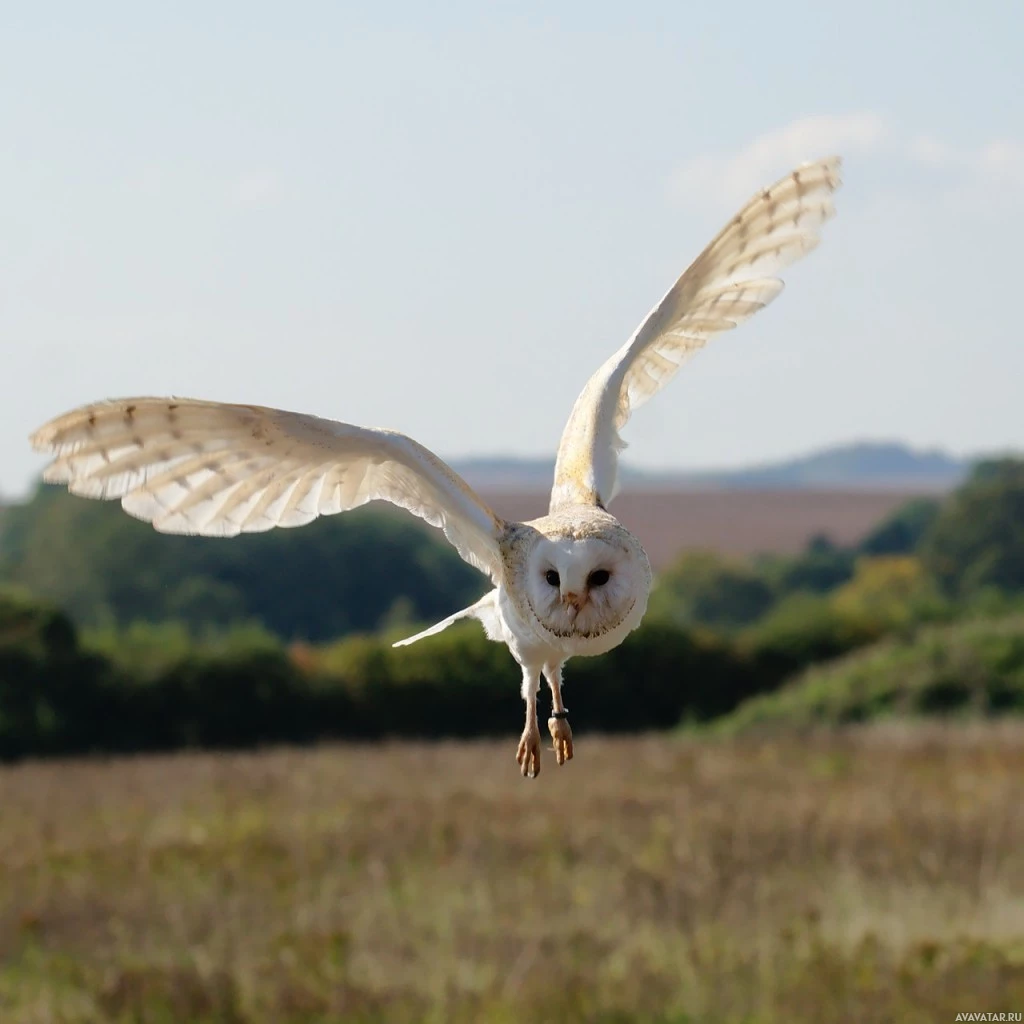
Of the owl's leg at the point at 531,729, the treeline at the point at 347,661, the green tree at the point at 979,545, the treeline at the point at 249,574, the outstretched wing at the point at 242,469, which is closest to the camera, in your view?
the outstretched wing at the point at 242,469

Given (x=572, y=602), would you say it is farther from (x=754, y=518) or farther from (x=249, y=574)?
(x=754, y=518)

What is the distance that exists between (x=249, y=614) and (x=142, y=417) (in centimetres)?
5277

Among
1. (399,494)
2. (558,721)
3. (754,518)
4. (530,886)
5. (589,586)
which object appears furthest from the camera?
(754,518)

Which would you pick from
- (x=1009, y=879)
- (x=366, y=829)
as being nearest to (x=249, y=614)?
(x=366, y=829)

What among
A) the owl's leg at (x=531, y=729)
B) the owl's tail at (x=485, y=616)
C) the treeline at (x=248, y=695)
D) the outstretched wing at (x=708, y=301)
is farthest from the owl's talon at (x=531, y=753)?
the treeline at (x=248, y=695)

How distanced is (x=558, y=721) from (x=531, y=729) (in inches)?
2.4

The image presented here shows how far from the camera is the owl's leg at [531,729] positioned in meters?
1.70

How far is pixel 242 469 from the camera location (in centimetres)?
171

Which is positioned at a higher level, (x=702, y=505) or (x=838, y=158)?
(x=702, y=505)

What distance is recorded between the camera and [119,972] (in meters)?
16.5

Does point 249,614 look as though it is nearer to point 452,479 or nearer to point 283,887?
point 283,887

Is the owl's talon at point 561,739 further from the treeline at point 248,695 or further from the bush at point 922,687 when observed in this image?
the treeline at point 248,695

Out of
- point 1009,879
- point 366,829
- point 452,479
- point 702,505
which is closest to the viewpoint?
point 452,479

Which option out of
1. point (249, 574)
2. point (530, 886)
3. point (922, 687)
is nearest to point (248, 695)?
point (922, 687)
